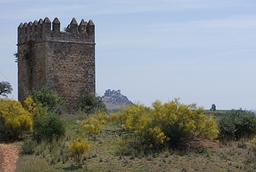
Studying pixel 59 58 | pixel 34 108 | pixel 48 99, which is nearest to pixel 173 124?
pixel 34 108

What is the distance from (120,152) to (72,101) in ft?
40.3

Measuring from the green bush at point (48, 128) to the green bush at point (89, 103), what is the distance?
8704mm

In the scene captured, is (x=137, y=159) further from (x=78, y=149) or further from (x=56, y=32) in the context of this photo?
(x=56, y=32)

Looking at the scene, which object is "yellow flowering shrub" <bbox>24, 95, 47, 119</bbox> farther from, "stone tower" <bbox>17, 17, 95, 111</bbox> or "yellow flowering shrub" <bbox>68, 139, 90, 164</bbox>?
"yellow flowering shrub" <bbox>68, 139, 90, 164</bbox>

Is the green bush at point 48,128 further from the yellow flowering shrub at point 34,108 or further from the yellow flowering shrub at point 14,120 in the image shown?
the yellow flowering shrub at point 34,108

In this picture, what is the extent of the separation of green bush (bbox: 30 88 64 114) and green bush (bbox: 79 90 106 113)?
214cm

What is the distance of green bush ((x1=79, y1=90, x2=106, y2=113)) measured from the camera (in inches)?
1433

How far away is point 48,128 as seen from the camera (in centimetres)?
2716

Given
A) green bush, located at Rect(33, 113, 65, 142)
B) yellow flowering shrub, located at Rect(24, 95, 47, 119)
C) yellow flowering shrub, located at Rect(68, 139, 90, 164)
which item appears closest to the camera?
yellow flowering shrub, located at Rect(68, 139, 90, 164)

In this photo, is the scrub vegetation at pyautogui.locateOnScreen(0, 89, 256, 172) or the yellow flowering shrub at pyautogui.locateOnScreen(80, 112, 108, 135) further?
the yellow flowering shrub at pyautogui.locateOnScreen(80, 112, 108, 135)

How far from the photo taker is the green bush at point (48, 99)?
110 ft

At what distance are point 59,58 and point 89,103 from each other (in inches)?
132

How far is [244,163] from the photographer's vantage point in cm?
2425

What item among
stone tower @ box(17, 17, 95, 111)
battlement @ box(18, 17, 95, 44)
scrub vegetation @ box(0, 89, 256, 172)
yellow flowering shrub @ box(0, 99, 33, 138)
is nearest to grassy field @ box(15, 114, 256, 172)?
scrub vegetation @ box(0, 89, 256, 172)
